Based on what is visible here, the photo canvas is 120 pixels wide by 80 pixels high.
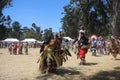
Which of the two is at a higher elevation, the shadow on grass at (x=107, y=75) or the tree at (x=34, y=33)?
the tree at (x=34, y=33)

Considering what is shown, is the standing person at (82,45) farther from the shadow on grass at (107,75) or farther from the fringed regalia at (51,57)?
the shadow on grass at (107,75)

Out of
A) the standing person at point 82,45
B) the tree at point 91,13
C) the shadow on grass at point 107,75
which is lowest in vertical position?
the shadow on grass at point 107,75

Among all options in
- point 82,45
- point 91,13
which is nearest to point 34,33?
point 91,13

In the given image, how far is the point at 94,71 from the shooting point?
13.6 metres

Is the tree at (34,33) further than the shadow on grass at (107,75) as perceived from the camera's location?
Yes

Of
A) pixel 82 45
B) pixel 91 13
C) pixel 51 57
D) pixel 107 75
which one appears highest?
pixel 91 13

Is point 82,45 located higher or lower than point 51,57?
higher

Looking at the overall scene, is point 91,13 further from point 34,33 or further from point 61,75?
point 34,33

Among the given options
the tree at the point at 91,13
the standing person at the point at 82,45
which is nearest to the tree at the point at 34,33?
the tree at the point at 91,13

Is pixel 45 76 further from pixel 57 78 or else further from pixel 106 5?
pixel 106 5

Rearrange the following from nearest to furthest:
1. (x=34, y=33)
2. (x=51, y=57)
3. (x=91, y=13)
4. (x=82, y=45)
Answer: (x=51, y=57)
(x=82, y=45)
(x=91, y=13)
(x=34, y=33)

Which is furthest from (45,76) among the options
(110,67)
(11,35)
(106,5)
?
(11,35)

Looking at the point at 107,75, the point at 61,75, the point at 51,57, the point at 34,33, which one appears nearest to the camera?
the point at 107,75

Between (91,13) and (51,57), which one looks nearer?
(51,57)
